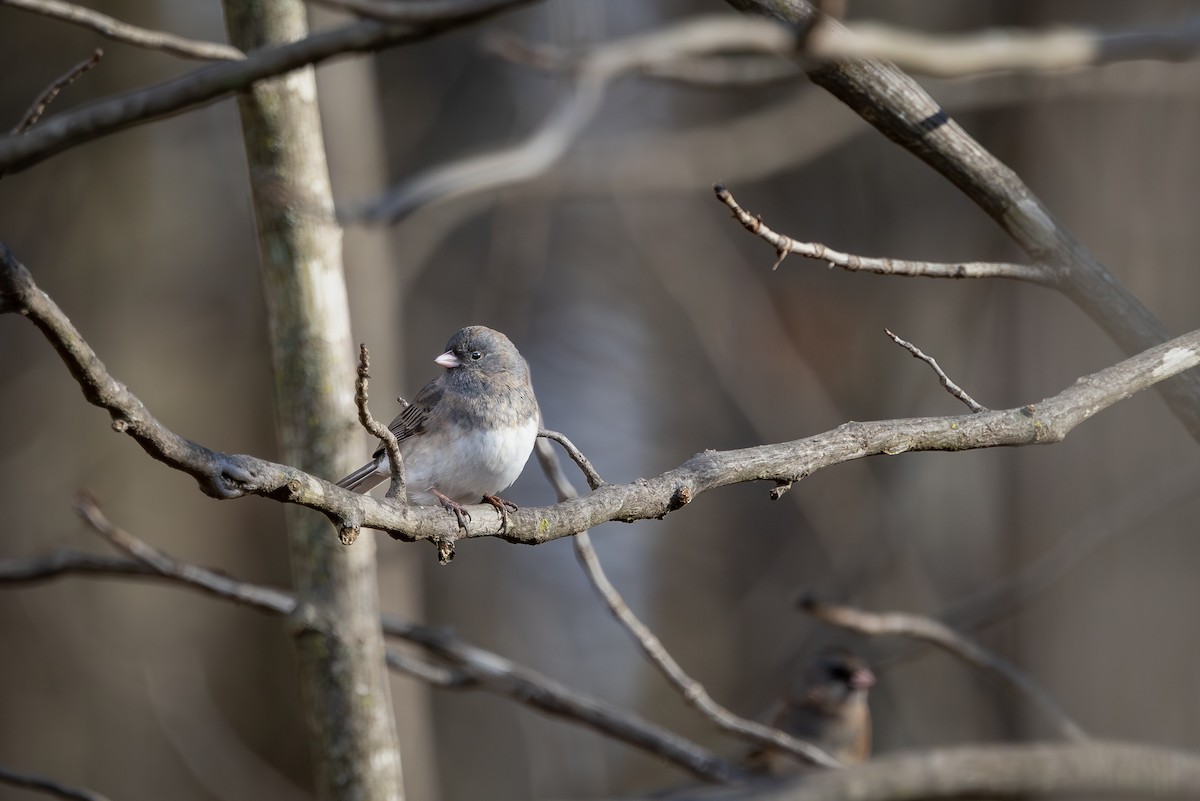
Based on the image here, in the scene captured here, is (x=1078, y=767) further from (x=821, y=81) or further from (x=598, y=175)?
(x=598, y=175)

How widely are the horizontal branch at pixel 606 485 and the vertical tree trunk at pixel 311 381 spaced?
32.3 inches

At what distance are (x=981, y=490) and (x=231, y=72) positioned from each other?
5.02 m

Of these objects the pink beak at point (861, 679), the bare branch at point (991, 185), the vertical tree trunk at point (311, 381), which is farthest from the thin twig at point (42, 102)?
the pink beak at point (861, 679)

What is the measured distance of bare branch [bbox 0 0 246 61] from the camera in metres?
A: 1.87

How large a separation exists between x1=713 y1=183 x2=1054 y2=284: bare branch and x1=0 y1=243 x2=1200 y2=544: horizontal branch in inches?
9.4

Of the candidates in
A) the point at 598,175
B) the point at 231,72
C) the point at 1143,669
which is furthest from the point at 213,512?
the point at 231,72

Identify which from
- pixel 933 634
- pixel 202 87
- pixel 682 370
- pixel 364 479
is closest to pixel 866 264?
pixel 202 87

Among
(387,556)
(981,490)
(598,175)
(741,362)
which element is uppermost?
(598,175)

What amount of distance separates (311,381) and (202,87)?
3.70ft

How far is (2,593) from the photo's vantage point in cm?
581

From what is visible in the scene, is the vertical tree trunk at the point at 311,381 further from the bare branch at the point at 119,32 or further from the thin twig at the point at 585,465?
the thin twig at the point at 585,465

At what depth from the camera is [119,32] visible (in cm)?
203

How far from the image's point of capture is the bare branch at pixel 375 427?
1.32 meters

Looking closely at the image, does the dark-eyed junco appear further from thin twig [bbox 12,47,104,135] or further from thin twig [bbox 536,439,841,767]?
thin twig [bbox 12,47,104,135]
